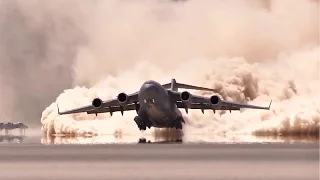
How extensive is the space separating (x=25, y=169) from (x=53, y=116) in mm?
73590

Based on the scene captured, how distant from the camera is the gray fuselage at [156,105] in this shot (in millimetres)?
63469

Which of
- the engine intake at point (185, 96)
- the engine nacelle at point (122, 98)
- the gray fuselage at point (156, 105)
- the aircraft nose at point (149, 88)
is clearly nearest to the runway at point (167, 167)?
the aircraft nose at point (149, 88)

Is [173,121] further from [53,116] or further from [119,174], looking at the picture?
[119,174]

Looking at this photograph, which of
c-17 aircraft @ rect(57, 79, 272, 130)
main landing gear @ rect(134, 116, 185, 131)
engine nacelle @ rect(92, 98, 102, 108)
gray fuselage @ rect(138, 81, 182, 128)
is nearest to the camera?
gray fuselage @ rect(138, 81, 182, 128)

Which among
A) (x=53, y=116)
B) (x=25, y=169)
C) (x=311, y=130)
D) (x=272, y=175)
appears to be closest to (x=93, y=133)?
(x=53, y=116)

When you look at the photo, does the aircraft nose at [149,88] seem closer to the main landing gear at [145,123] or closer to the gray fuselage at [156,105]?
the gray fuselage at [156,105]

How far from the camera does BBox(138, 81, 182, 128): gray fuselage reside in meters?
63.5

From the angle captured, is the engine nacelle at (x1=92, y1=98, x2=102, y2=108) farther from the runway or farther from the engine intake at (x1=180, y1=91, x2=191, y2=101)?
the runway

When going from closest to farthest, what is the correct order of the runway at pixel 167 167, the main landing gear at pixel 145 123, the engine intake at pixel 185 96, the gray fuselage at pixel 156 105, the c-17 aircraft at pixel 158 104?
the runway at pixel 167 167 < the gray fuselage at pixel 156 105 < the c-17 aircraft at pixel 158 104 < the engine intake at pixel 185 96 < the main landing gear at pixel 145 123

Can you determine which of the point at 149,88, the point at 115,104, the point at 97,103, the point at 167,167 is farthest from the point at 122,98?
the point at 167,167

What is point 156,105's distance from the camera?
212ft

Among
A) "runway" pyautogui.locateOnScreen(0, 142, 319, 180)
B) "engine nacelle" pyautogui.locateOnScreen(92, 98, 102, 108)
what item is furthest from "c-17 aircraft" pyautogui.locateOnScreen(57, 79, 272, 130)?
"runway" pyautogui.locateOnScreen(0, 142, 319, 180)

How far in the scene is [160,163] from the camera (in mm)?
31422

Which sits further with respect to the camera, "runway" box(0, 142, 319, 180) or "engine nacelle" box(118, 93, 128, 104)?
"engine nacelle" box(118, 93, 128, 104)
